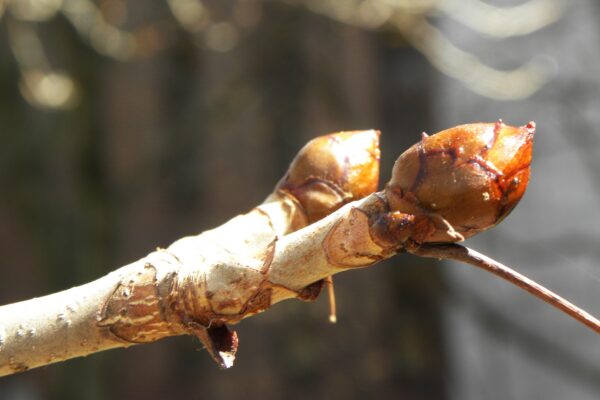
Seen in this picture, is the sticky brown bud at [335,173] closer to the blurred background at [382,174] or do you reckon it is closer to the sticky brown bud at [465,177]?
the sticky brown bud at [465,177]

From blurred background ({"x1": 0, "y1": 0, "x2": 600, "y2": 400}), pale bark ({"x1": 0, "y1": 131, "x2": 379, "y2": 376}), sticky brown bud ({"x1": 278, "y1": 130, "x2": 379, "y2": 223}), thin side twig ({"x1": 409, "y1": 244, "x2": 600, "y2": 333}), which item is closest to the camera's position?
thin side twig ({"x1": 409, "y1": 244, "x2": 600, "y2": 333})

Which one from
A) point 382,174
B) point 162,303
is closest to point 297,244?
point 162,303

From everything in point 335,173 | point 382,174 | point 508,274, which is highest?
point 382,174

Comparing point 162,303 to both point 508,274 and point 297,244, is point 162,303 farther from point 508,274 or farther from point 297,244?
point 508,274

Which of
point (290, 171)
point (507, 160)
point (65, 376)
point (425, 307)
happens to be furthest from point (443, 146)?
point (425, 307)

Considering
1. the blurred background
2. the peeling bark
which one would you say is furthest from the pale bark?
the blurred background

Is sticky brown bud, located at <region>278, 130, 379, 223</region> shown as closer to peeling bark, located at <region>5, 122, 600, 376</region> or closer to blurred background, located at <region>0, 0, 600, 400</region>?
peeling bark, located at <region>5, 122, 600, 376</region>
